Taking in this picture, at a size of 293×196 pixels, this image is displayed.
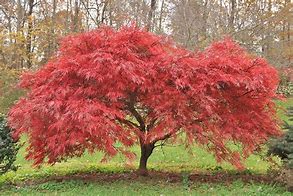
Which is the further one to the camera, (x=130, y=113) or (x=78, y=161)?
(x=78, y=161)

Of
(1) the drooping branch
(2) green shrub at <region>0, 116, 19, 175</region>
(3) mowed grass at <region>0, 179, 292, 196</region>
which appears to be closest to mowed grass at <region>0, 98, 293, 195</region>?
(3) mowed grass at <region>0, 179, 292, 196</region>

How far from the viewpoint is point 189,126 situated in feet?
21.7

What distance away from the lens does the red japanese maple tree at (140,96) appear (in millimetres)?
6297

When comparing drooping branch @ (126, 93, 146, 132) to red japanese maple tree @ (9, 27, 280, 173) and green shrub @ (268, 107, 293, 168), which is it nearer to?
red japanese maple tree @ (9, 27, 280, 173)

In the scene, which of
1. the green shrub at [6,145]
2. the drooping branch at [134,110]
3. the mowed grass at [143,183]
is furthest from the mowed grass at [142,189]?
the drooping branch at [134,110]

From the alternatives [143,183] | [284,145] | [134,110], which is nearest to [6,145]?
[134,110]

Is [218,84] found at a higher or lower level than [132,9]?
lower

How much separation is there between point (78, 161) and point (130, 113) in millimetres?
4306

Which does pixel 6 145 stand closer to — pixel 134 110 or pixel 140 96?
pixel 134 110

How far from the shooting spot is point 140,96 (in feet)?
22.5

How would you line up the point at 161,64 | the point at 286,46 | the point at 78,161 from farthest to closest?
1. the point at 286,46
2. the point at 78,161
3. the point at 161,64

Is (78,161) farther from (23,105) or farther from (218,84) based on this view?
(218,84)

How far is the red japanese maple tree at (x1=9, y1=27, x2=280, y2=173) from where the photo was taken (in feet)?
20.7

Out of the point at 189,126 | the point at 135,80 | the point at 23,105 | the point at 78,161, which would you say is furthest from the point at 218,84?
the point at 78,161
